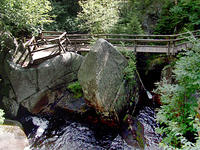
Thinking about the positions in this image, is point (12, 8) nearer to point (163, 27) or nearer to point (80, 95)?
point (80, 95)

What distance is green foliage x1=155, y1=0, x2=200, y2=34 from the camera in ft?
37.0

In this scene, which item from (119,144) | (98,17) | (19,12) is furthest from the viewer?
(98,17)

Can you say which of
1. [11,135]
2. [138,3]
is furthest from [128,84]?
[138,3]

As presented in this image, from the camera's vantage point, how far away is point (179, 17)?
40.0 feet

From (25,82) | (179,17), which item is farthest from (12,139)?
(179,17)

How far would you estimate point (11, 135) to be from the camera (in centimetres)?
608

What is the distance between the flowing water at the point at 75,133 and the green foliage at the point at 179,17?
7317mm

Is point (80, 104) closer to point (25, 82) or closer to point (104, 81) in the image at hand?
point (104, 81)

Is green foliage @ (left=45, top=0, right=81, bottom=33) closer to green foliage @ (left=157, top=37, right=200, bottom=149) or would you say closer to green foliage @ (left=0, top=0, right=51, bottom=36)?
green foliage @ (left=0, top=0, right=51, bottom=36)

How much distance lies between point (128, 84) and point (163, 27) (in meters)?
7.30

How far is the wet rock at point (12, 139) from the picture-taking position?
Result: 5.60 meters

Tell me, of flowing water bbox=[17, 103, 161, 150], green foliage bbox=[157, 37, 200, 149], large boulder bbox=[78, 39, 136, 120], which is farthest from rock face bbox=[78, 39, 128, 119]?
green foliage bbox=[157, 37, 200, 149]

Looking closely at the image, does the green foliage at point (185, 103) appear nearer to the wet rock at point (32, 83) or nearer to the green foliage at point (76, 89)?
the green foliage at point (76, 89)

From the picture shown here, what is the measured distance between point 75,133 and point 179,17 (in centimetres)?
1143
